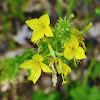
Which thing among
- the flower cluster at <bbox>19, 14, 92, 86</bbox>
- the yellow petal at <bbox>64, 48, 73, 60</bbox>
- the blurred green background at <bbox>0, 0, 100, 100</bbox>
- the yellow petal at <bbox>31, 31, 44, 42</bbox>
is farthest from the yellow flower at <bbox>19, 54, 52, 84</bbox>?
the blurred green background at <bbox>0, 0, 100, 100</bbox>

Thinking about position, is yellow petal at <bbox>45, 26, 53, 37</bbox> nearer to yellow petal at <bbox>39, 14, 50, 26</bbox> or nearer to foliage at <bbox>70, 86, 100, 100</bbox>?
yellow petal at <bbox>39, 14, 50, 26</bbox>

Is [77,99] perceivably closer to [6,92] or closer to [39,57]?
[6,92]

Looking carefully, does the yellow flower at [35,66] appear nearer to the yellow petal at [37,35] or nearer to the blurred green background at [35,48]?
the yellow petal at [37,35]

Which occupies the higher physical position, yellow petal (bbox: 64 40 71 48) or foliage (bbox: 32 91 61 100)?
yellow petal (bbox: 64 40 71 48)

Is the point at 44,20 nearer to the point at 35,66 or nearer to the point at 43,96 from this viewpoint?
the point at 35,66

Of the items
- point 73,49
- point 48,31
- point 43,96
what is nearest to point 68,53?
point 73,49

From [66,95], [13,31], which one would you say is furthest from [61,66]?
[13,31]
